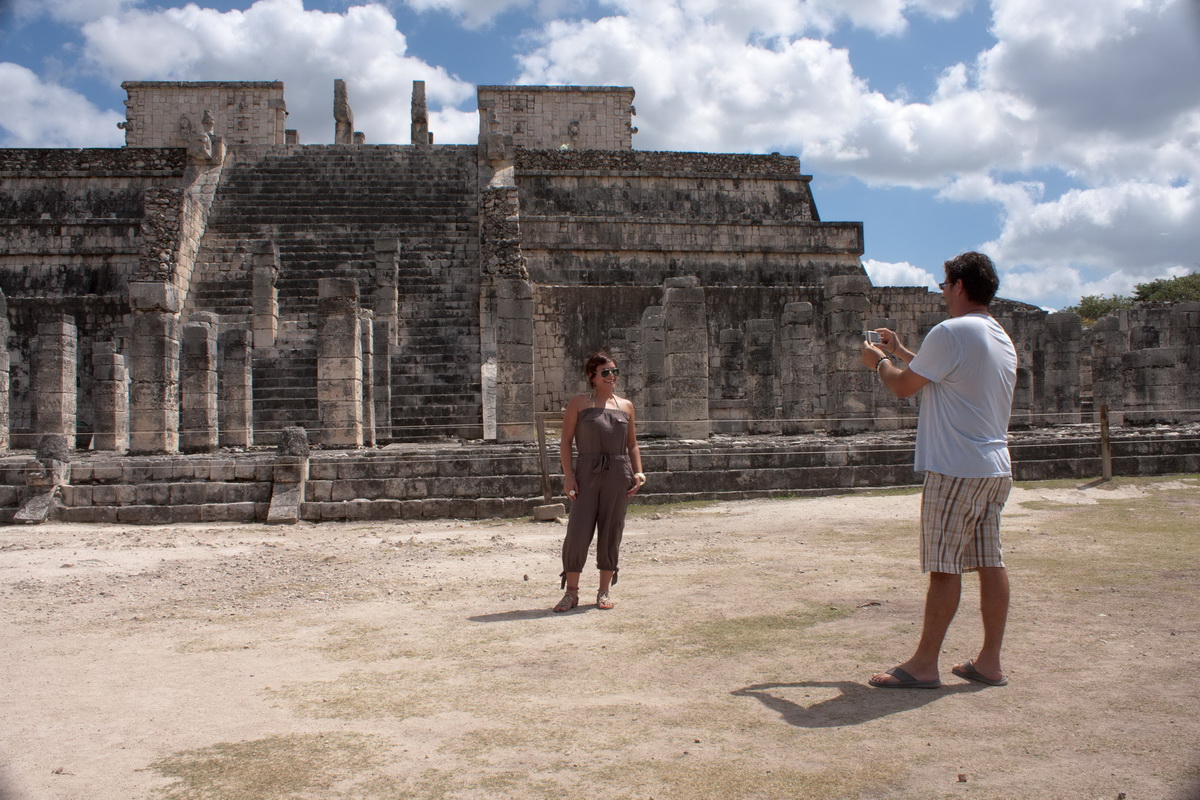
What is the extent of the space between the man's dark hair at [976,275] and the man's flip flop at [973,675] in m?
1.47

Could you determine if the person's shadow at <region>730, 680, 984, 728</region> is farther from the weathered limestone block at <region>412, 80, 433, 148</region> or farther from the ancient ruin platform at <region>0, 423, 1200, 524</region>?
the weathered limestone block at <region>412, 80, 433, 148</region>

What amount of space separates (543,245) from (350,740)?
20.5 meters

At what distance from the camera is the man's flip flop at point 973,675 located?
12.2 feet

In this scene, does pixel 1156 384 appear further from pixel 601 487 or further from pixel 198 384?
pixel 198 384

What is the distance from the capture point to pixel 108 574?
707 centimetres

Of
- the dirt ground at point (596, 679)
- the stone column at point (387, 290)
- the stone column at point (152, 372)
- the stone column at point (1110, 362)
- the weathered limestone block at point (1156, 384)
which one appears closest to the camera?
the dirt ground at point (596, 679)

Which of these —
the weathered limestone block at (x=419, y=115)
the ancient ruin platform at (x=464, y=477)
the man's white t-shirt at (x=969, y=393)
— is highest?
the weathered limestone block at (x=419, y=115)

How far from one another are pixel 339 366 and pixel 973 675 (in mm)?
11749

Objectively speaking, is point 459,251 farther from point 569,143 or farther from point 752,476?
point 569,143

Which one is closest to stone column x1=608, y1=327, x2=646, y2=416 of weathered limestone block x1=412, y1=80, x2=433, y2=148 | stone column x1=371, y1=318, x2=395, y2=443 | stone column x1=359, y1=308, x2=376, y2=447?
stone column x1=371, y1=318, x2=395, y2=443

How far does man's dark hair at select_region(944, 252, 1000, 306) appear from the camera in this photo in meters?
3.86

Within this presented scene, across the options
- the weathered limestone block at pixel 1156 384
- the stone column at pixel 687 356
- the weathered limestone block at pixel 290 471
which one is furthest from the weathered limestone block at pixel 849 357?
the weathered limestone block at pixel 290 471

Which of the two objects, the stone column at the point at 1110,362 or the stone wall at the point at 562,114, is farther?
the stone wall at the point at 562,114

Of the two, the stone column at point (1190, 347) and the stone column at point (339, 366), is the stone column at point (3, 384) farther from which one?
the stone column at point (1190, 347)
